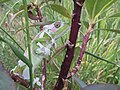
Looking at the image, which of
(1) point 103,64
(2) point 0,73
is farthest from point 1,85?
(1) point 103,64

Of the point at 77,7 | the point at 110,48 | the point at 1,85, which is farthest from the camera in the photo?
the point at 110,48

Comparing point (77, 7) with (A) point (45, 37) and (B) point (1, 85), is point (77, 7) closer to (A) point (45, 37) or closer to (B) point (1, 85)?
(A) point (45, 37)

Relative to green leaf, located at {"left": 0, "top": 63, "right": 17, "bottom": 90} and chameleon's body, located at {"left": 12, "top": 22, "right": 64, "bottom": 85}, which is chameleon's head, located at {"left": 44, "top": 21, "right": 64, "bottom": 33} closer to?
chameleon's body, located at {"left": 12, "top": 22, "right": 64, "bottom": 85}

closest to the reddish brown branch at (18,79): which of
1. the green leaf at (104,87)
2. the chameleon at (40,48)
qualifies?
the chameleon at (40,48)

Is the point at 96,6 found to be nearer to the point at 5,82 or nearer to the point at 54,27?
the point at 54,27

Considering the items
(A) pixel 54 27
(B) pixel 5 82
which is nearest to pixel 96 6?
(A) pixel 54 27

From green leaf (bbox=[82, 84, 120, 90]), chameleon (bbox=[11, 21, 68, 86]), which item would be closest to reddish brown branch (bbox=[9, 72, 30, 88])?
chameleon (bbox=[11, 21, 68, 86])

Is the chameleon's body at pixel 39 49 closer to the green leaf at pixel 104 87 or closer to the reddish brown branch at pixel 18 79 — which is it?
the reddish brown branch at pixel 18 79

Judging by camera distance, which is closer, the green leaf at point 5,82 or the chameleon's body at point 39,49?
the green leaf at point 5,82
